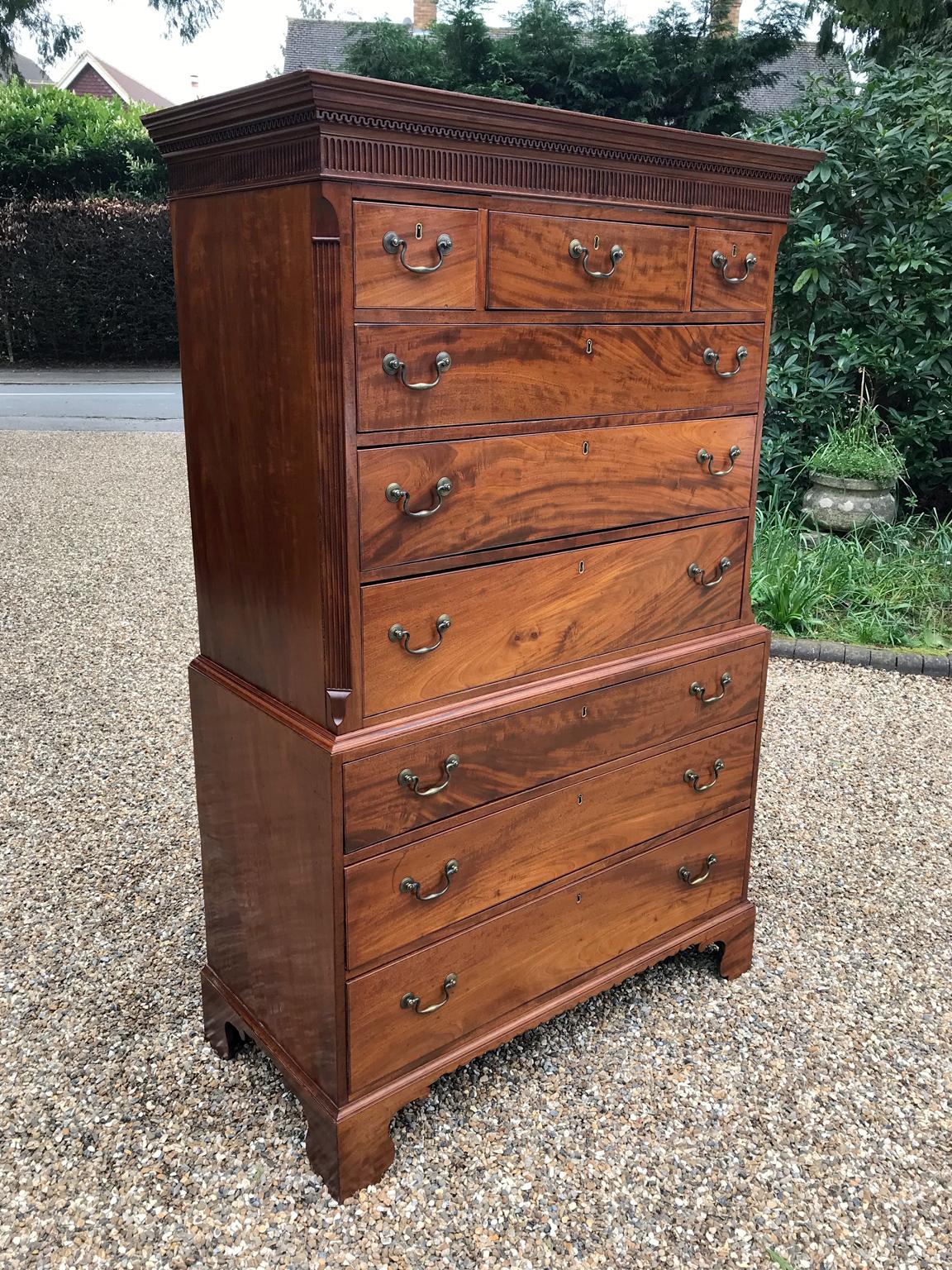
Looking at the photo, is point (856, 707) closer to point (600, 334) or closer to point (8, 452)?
point (600, 334)

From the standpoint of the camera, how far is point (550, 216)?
175 centimetres

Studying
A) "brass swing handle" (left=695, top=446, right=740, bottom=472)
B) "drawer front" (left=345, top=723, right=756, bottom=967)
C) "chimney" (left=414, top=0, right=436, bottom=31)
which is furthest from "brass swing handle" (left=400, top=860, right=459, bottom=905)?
"chimney" (left=414, top=0, right=436, bottom=31)

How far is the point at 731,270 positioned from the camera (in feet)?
6.85

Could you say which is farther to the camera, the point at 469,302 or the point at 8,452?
the point at 8,452

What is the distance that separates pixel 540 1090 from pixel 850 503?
4.23m

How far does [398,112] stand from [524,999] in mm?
1672

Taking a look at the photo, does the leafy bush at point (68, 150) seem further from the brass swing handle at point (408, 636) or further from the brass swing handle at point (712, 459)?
the brass swing handle at point (408, 636)

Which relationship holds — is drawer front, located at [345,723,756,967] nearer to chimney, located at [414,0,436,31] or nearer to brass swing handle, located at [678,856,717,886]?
brass swing handle, located at [678,856,717,886]

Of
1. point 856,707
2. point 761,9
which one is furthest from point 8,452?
point 761,9

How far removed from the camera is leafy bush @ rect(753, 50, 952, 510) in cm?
566

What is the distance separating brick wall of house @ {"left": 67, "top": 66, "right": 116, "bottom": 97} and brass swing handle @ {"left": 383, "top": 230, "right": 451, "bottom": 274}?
33.8 metres

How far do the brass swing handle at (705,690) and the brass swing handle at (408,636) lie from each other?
713 millimetres

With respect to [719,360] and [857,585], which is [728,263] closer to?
[719,360]

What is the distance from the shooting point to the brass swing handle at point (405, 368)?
1604 mm
